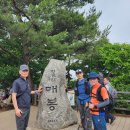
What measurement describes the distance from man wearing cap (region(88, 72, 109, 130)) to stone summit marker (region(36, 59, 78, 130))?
11.0ft

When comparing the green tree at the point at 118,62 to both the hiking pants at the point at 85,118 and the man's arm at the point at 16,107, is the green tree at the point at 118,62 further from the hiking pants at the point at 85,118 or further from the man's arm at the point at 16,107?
the man's arm at the point at 16,107

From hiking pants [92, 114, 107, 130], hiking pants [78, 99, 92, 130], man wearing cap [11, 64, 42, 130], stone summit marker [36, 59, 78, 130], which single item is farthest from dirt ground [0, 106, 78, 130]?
hiking pants [92, 114, 107, 130]

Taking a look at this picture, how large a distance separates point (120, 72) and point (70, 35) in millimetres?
3428

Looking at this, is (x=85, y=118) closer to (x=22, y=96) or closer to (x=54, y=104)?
(x=54, y=104)

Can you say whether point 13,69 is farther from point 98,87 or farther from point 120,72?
point 98,87

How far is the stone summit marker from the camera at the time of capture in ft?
32.7

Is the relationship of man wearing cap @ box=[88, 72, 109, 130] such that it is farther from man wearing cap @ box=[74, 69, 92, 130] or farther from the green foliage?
the green foliage

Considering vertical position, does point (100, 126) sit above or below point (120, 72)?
below

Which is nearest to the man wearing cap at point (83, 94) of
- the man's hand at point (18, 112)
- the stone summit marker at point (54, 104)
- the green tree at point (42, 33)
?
the stone summit marker at point (54, 104)

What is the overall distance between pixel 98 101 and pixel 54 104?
11.7 ft

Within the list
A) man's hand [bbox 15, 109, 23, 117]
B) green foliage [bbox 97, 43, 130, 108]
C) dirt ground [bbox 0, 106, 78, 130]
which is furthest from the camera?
green foliage [bbox 97, 43, 130, 108]

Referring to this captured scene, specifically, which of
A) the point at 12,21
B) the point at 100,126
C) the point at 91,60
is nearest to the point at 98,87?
the point at 100,126

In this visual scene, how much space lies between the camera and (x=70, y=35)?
17.0m

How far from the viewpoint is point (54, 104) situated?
32.7 feet
